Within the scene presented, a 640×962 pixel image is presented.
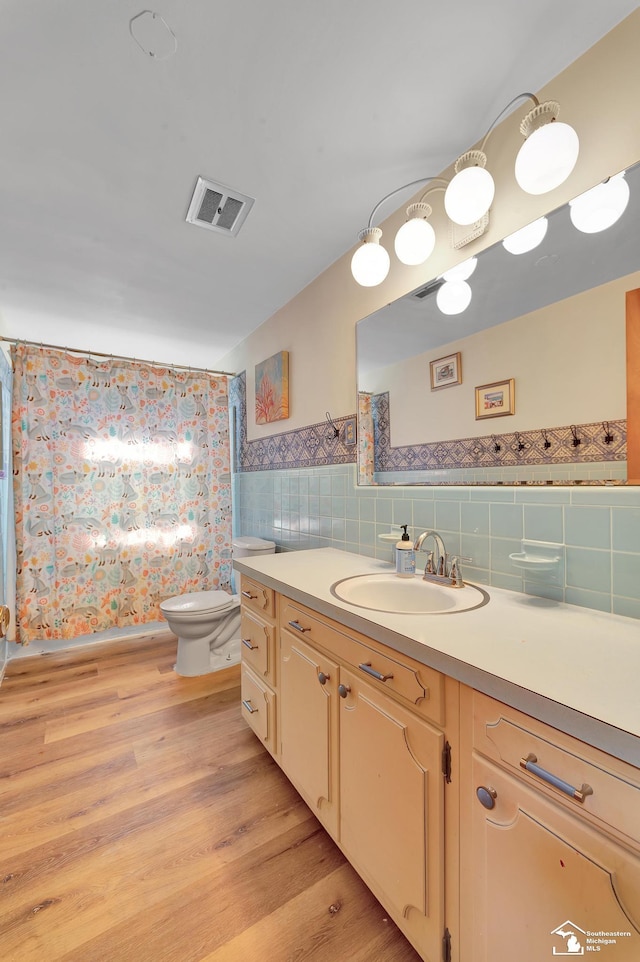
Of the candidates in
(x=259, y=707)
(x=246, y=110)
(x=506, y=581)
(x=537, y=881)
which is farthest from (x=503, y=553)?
(x=246, y=110)

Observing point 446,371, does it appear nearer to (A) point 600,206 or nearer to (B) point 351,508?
(A) point 600,206

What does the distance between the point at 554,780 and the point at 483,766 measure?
0.46 feet

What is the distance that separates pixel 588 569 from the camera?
3.31 feet

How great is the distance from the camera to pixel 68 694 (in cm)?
214

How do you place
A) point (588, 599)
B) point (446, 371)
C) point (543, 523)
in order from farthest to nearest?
point (446, 371)
point (543, 523)
point (588, 599)

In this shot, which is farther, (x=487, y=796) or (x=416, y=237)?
(x=416, y=237)

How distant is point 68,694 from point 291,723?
1.57 m

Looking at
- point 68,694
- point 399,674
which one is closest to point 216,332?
point 68,694

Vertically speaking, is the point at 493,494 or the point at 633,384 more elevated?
the point at 633,384

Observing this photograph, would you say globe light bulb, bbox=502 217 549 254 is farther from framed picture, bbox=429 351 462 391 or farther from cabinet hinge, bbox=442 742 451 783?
cabinet hinge, bbox=442 742 451 783

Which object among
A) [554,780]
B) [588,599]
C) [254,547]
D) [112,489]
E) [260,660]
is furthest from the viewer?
[112,489]

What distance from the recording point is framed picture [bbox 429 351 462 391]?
140cm

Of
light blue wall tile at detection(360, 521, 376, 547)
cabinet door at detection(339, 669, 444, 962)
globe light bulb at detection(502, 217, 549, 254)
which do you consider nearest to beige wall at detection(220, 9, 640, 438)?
globe light bulb at detection(502, 217, 549, 254)

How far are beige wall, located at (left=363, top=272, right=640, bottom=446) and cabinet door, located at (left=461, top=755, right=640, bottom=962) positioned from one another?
2.92 feet
